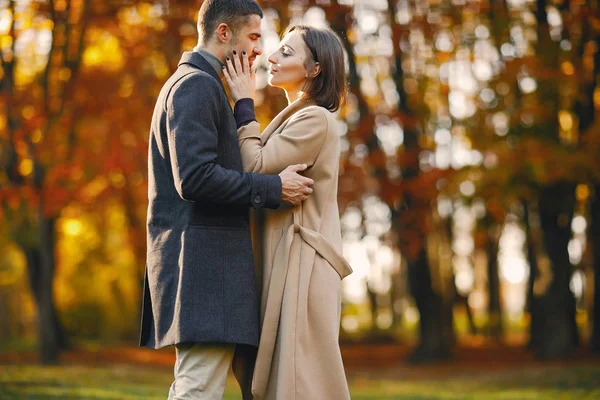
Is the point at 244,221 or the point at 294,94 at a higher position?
the point at 294,94

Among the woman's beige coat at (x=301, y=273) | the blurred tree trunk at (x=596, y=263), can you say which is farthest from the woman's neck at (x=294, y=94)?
the blurred tree trunk at (x=596, y=263)

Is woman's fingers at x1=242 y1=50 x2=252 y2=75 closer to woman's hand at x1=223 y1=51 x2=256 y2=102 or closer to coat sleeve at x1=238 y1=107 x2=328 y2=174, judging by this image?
woman's hand at x1=223 y1=51 x2=256 y2=102

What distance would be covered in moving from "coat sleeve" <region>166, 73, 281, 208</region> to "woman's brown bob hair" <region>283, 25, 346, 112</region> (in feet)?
1.95

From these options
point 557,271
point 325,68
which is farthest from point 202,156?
point 557,271

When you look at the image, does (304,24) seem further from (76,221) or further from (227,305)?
(76,221)

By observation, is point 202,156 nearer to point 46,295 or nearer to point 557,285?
point 46,295

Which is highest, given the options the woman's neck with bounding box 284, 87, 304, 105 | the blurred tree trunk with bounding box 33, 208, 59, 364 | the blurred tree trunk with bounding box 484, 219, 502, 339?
the woman's neck with bounding box 284, 87, 304, 105

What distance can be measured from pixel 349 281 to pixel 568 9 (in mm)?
15556

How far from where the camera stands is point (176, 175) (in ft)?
11.2

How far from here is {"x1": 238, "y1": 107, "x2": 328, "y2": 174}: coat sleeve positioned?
3.67 metres

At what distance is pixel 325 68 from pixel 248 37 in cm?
40

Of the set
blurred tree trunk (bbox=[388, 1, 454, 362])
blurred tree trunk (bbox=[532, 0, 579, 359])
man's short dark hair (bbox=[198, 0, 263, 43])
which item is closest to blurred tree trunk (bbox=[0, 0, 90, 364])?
blurred tree trunk (bbox=[388, 1, 454, 362])

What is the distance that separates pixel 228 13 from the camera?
3.71 metres


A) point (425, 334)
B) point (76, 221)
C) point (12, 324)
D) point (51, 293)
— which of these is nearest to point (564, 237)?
point (425, 334)
